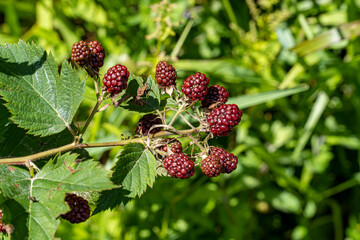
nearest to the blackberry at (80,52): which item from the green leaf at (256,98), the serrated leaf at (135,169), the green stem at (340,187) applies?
the serrated leaf at (135,169)

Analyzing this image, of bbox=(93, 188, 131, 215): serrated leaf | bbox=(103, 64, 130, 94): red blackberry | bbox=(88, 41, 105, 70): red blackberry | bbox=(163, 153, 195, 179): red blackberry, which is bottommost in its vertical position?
bbox=(93, 188, 131, 215): serrated leaf

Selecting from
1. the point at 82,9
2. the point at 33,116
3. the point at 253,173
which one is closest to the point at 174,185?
the point at 253,173

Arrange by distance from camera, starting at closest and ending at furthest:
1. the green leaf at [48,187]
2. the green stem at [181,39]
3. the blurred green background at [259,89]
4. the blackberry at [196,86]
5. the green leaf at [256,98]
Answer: the green leaf at [48,187]
the blackberry at [196,86]
the green leaf at [256,98]
the blurred green background at [259,89]
the green stem at [181,39]

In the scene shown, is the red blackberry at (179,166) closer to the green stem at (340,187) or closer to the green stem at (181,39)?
the green stem at (181,39)

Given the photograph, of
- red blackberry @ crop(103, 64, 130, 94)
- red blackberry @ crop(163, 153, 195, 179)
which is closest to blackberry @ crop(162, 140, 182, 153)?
red blackberry @ crop(163, 153, 195, 179)

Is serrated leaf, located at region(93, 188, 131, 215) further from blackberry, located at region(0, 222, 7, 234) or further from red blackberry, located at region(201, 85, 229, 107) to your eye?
red blackberry, located at region(201, 85, 229, 107)

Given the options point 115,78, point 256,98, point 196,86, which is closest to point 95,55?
point 115,78

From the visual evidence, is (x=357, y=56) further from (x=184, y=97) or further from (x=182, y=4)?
(x=184, y=97)
